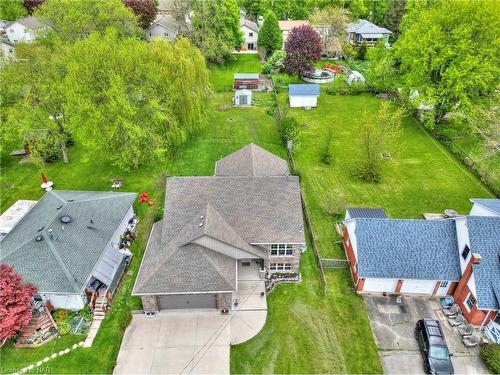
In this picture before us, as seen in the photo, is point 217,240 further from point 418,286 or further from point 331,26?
point 331,26

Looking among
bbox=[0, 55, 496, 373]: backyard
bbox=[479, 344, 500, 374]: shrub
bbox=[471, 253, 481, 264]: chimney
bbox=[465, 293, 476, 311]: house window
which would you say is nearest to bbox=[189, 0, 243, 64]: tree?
bbox=[0, 55, 496, 373]: backyard

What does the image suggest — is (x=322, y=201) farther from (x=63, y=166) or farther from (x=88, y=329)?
(x=63, y=166)

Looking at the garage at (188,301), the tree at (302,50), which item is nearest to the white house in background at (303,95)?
the tree at (302,50)

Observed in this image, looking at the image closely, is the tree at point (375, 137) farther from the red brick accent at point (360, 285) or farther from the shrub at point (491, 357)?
the shrub at point (491, 357)

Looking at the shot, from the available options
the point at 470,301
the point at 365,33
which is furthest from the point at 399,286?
the point at 365,33

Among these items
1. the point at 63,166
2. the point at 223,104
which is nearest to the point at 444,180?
the point at 223,104

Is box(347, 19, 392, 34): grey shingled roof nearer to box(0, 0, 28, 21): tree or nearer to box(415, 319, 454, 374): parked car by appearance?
box(415, 319, 454, 374): parked car
